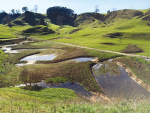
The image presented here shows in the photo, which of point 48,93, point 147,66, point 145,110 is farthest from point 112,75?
point 145,110

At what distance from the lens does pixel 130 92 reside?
2380 cm

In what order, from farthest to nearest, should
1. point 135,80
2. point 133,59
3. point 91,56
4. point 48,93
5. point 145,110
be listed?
1. point 91,56
2. point 133,59
3. point 135,80
4. point 48,93
5. point 145,110

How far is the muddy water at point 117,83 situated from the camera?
2302 centimetres

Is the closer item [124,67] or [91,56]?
[124,67]

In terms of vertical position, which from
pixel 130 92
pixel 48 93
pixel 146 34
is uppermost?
pixel 146 34

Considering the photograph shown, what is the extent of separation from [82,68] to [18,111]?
25885 mm

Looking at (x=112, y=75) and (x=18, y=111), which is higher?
(x=18, y=111)

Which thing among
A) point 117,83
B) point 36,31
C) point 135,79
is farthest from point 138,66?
point 36,31

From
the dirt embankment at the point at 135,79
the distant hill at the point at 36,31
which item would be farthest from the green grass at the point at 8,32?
→ the dirt embankment at the point at 135,79

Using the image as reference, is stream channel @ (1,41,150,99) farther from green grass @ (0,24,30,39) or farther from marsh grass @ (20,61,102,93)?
green grass @ (0,24,30,39)

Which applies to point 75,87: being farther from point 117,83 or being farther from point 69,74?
point 117,83

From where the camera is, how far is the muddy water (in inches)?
906

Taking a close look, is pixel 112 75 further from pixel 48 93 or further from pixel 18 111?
pixel 18 111

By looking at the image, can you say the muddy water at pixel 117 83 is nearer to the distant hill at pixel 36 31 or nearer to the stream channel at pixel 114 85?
the stream channel at pixel 114 85
